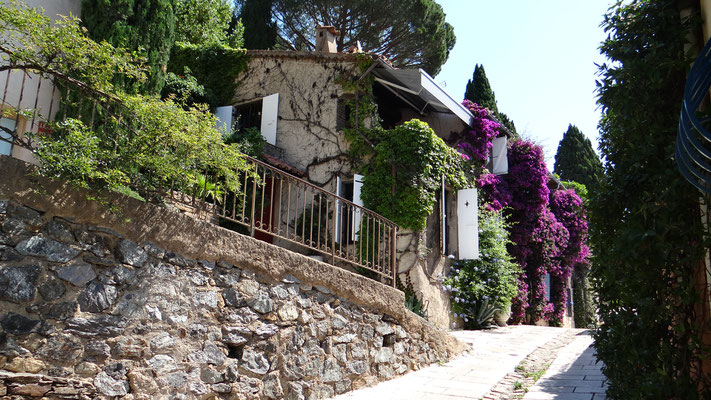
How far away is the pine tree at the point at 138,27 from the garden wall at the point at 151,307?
4.29 m

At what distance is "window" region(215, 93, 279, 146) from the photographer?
35.6ft

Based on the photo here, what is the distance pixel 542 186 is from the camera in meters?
13.6

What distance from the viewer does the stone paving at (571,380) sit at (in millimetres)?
5215

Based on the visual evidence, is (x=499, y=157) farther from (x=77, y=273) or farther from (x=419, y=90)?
(x=77, y=273)

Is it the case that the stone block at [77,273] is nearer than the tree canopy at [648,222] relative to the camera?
No

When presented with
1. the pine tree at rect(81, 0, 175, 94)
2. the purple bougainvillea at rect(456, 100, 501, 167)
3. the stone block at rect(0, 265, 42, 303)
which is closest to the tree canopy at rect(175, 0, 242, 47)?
the pine tree at rect(81, 0, 175, 94)

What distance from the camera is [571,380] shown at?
5.88m

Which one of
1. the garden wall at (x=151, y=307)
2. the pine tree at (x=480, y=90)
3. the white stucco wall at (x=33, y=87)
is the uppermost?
the pine tree at (x=480, y=90)

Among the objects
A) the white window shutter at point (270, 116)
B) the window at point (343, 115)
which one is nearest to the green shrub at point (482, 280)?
the window at point (343, 115)

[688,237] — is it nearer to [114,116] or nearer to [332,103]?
[114,116]

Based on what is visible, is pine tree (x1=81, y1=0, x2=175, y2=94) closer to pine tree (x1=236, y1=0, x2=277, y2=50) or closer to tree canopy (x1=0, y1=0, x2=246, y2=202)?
tree canopy (x1=0, y1=0, x2=246, y2=202)

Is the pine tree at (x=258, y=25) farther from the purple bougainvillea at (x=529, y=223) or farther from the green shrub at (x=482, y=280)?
the green shrub at (x=482, y=280)

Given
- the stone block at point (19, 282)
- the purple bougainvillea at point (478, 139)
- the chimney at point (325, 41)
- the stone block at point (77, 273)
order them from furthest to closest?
the purple bougainvillea at point (478, 139) → the chimney at point (325, 41) → the stone block at point (77, 273) → the stone block at point (19, 282)

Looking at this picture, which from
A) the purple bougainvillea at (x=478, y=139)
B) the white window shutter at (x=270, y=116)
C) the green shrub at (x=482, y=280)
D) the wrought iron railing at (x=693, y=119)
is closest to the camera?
the wrought iron railing at (x=693, y=119)
